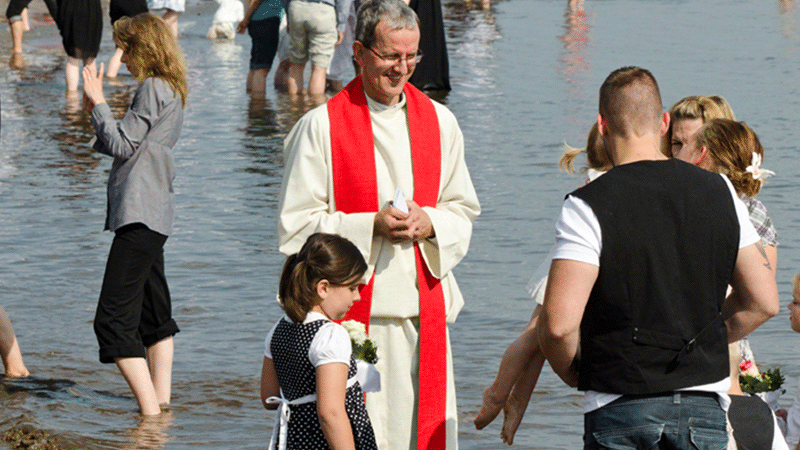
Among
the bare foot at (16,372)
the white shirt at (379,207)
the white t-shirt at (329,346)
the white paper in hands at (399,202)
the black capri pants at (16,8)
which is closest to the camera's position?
the white t-shirt at (329,346)

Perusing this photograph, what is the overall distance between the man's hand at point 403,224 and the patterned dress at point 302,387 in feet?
1.68

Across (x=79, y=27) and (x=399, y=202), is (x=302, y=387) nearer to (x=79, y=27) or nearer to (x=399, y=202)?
(x=399, y=202)

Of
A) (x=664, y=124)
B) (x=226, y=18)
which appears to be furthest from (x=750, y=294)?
(x=226, y=18)

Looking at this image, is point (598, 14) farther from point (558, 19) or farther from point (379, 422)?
point (379, 422)

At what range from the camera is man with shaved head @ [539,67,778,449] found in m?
3.37

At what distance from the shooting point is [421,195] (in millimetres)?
4586

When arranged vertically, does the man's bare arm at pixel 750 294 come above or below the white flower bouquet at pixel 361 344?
above

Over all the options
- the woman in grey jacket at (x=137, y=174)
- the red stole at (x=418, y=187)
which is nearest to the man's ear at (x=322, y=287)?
the red stole at (x=418, y=187)

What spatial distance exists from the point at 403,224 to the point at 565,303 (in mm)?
1093

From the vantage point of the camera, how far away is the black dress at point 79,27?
15.4m

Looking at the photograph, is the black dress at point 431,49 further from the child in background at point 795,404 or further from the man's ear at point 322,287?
the man's ear at point 322,287

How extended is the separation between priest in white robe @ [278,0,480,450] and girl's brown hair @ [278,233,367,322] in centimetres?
39

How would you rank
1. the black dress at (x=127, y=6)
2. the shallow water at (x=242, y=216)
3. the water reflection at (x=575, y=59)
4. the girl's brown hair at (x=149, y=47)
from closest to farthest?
the girl's brown hair at (x=149, y=47), the shallow water at (x=242, y=216), the water reflection at (x=575, y=59), the black dress at (x=127, y=6)

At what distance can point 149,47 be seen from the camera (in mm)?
5859
